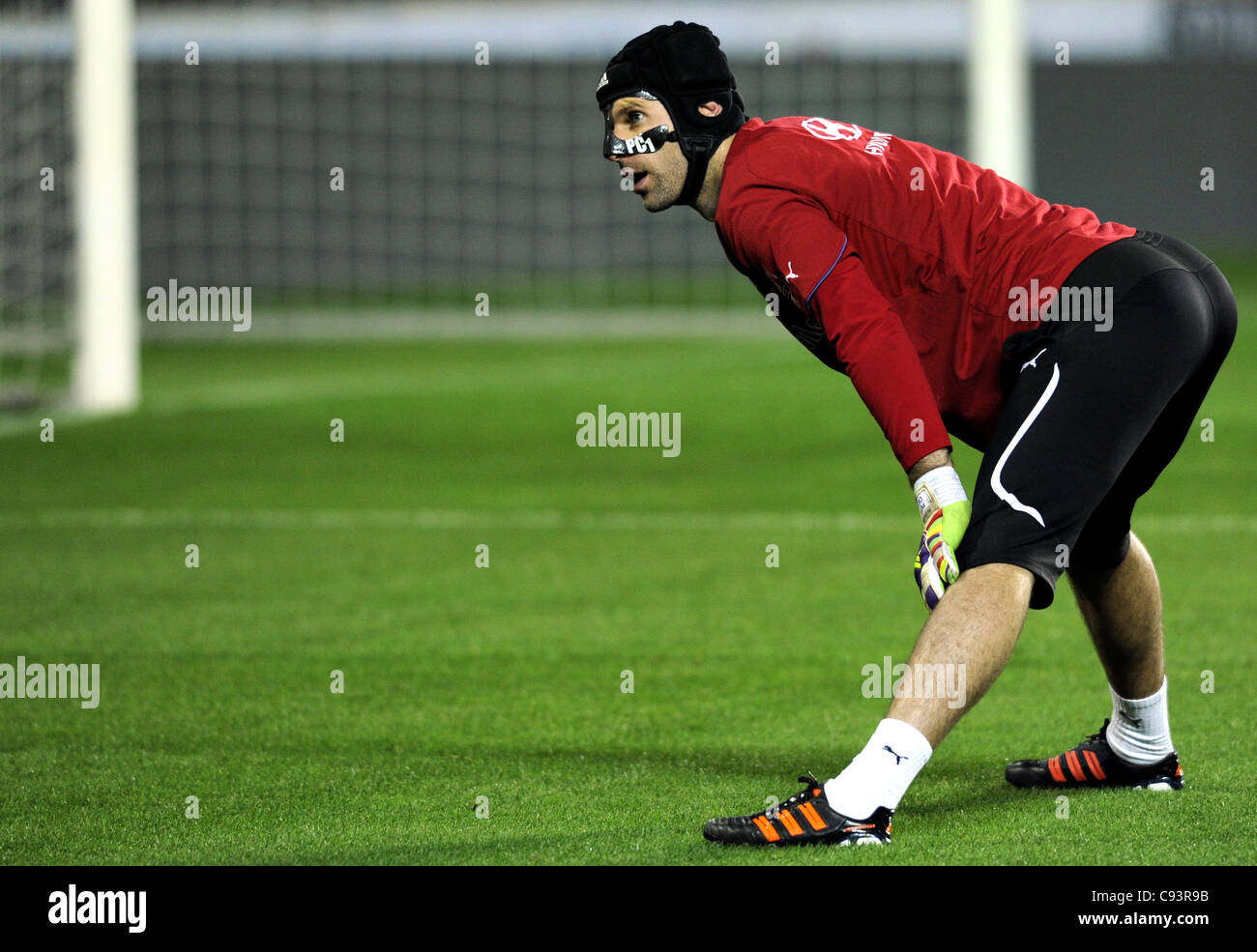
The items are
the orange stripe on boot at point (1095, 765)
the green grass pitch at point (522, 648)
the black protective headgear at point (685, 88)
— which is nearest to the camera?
the black protective headgear at point (685, 88)

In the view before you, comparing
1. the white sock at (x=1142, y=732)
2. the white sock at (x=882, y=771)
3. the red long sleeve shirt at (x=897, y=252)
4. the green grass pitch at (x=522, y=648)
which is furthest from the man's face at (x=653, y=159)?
the white sock at (x=1142, y=732)

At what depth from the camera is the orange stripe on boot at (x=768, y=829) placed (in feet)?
12.1

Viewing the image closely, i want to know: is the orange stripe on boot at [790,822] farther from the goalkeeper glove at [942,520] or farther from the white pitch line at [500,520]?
the white pitch line at [500,520]

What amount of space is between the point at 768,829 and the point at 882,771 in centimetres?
29

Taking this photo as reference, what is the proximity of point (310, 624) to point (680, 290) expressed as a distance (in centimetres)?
2251

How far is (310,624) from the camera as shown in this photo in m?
6.63

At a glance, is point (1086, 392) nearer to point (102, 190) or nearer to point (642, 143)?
point (642, 143)

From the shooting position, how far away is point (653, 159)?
154 inches

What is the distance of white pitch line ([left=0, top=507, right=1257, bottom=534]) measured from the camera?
8805 millimetres

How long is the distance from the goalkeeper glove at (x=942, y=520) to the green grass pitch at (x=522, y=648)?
22.8 inches
